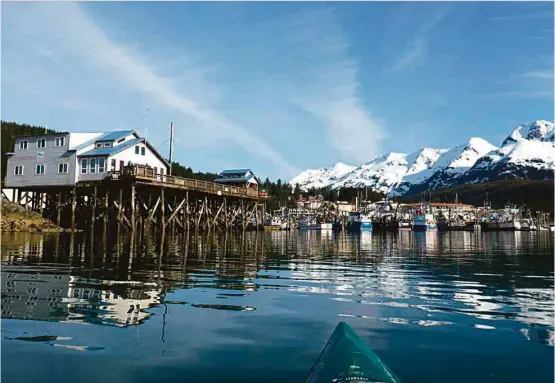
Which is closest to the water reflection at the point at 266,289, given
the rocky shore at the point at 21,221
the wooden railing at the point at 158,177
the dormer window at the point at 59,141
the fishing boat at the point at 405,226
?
the wooden railing at the point at 158,177

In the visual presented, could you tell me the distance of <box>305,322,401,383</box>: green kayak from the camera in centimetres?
495

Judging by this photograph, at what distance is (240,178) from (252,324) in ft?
259

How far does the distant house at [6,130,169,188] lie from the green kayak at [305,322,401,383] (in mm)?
46468

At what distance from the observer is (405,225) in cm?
12244

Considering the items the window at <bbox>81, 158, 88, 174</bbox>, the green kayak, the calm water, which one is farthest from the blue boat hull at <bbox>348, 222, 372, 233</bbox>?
the green kayak

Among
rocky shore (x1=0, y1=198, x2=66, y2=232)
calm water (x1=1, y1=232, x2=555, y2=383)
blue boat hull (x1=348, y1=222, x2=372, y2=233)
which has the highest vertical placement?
blue boat hull (x1=348, y1=222, x2=372, y2=233)

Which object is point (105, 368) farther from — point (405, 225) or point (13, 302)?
point (405, 225)

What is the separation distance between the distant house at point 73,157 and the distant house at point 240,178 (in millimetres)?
30714

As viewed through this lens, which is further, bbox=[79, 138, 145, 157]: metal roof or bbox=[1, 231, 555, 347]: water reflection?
bbox=[79, 138, 145, 157]: metal roof

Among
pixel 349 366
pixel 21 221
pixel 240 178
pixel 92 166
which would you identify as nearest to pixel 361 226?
pixel 240 178

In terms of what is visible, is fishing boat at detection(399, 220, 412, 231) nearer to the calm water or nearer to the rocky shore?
the rocky shore

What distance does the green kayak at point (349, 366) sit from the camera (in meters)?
4.95

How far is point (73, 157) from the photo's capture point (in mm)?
51562

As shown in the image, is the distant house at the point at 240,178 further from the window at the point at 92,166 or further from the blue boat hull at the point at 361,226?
the window at the point at 92,166
